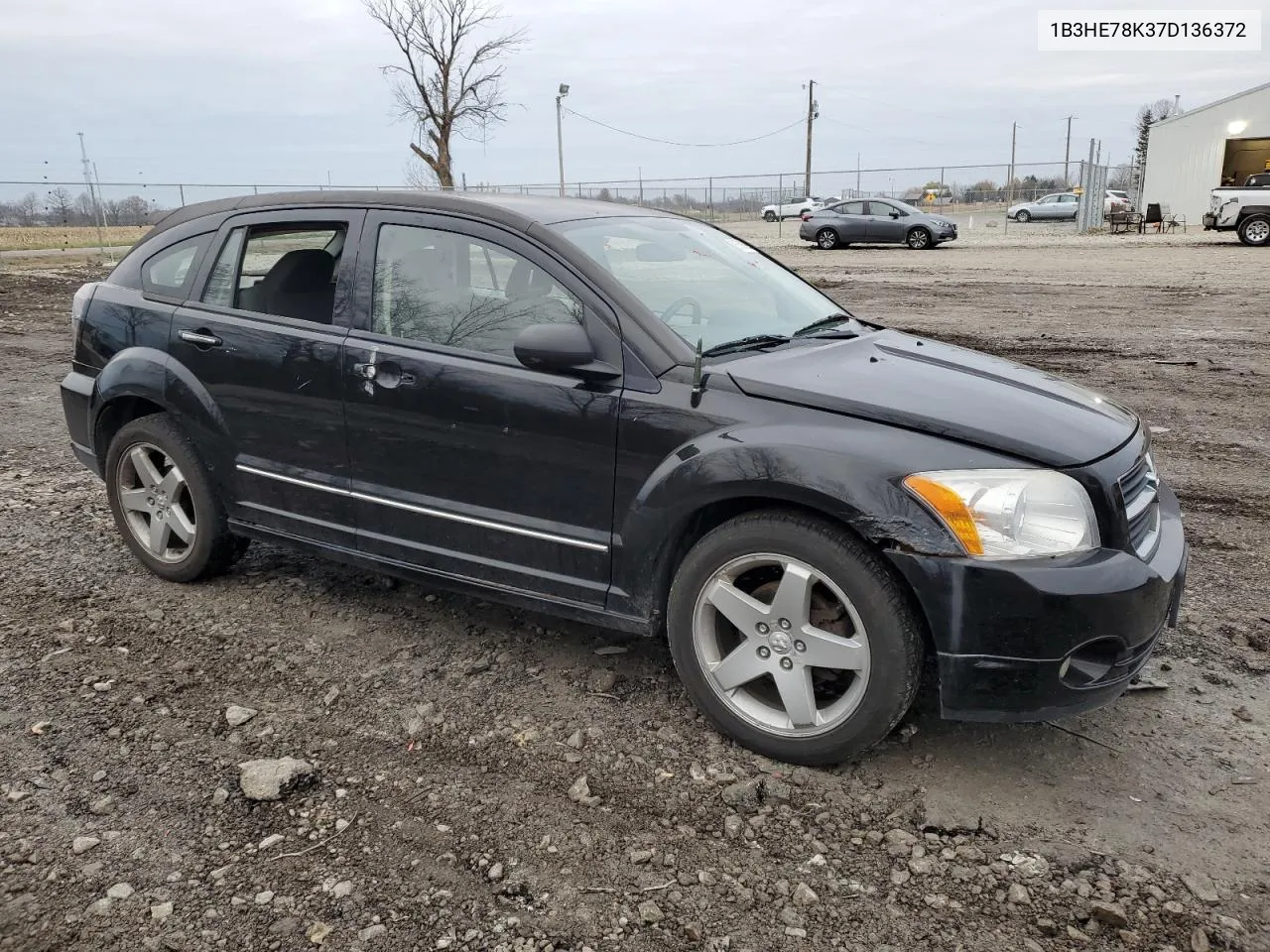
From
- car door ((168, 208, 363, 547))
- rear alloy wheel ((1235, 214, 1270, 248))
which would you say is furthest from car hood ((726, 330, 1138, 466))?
rear alloy wheel ((1235, 214, 1270, 248))

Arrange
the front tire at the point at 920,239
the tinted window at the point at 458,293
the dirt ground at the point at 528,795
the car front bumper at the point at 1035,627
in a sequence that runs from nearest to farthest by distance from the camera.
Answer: the dirt ground at the point at 528,795
the car front bumper at the point at 1035,627
the tinted window at the point at 458,293
the front tire at the point at 920,239

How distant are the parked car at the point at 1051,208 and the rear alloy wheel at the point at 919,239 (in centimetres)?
1829

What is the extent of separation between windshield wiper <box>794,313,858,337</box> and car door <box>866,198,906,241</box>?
26237mm

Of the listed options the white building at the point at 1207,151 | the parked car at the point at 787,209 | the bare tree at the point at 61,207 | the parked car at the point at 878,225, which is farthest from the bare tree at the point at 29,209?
the white building at the point at 1207,151

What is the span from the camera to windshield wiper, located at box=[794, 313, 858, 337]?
3830mm

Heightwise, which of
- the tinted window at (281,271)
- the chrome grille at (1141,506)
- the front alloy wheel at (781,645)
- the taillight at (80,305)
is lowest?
the front alloy wheel at (781,645)

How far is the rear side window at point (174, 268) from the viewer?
437cm

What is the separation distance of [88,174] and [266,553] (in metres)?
28.5

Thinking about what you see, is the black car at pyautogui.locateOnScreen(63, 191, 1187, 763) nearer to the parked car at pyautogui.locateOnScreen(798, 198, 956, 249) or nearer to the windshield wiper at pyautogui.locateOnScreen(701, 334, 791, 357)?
the windshield wiper at pyautogui.locateOnScreen(701, 334, 791, 357)

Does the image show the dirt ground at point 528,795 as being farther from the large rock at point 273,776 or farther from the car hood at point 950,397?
the car hood at point 950,397

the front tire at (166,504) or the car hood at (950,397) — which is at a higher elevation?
the car hood at (950,397)

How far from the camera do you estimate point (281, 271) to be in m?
4.12

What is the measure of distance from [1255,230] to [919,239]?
8329mm

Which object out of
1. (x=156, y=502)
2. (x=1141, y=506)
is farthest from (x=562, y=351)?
(x=156, y=502)
